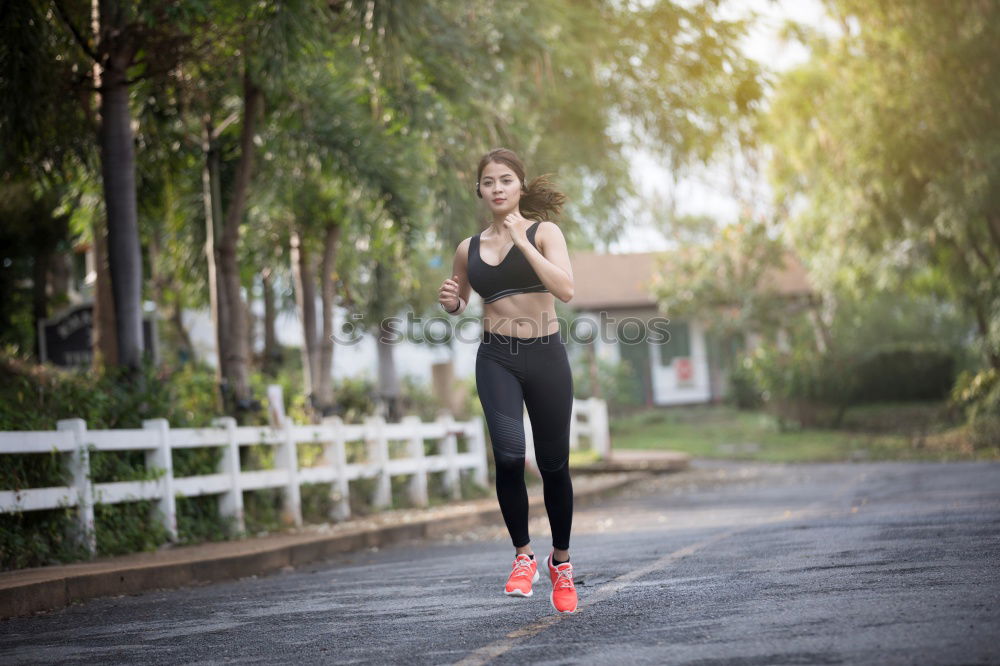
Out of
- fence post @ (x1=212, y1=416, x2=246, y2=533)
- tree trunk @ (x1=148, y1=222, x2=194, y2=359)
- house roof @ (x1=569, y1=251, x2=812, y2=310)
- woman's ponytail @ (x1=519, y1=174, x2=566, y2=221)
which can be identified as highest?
house roof @ (x1=569, y1=251, x2=812, y2=310)

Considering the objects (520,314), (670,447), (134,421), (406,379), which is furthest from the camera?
(406,379)

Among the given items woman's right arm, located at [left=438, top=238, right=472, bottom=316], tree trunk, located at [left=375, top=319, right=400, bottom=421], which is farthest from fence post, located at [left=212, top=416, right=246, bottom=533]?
tree trunk, located at [left=375, top=319, right=400, bottom=421]

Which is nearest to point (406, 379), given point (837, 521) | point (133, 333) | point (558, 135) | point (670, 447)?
point (670, 447)

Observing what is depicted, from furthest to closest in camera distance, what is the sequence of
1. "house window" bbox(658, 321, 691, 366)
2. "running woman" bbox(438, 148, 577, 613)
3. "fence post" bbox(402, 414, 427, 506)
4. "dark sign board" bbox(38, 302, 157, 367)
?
"house window" bbox(658, 321, 691, 366)
"dark sign board" bbox(38, 302, 157, 367)
"fence post" bbox(402, 414, 427, 506)
"running woman" bbox(438, 148, 577, 613)

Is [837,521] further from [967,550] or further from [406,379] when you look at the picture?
[406,379]

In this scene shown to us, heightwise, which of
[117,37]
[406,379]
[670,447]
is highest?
[117,37]

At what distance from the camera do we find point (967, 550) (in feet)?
22.3

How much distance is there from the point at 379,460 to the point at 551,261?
8978 mm

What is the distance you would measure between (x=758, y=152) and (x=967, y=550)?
17.1 m

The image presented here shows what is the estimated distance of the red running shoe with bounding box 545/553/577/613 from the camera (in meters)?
5.71

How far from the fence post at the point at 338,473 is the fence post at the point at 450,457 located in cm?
Answer: 249

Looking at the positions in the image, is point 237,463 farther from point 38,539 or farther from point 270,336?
point 270,336

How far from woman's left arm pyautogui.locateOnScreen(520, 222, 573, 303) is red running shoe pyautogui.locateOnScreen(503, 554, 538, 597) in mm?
1315

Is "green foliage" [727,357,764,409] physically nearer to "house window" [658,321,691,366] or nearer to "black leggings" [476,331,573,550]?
"house window" [658,321,691,366]
